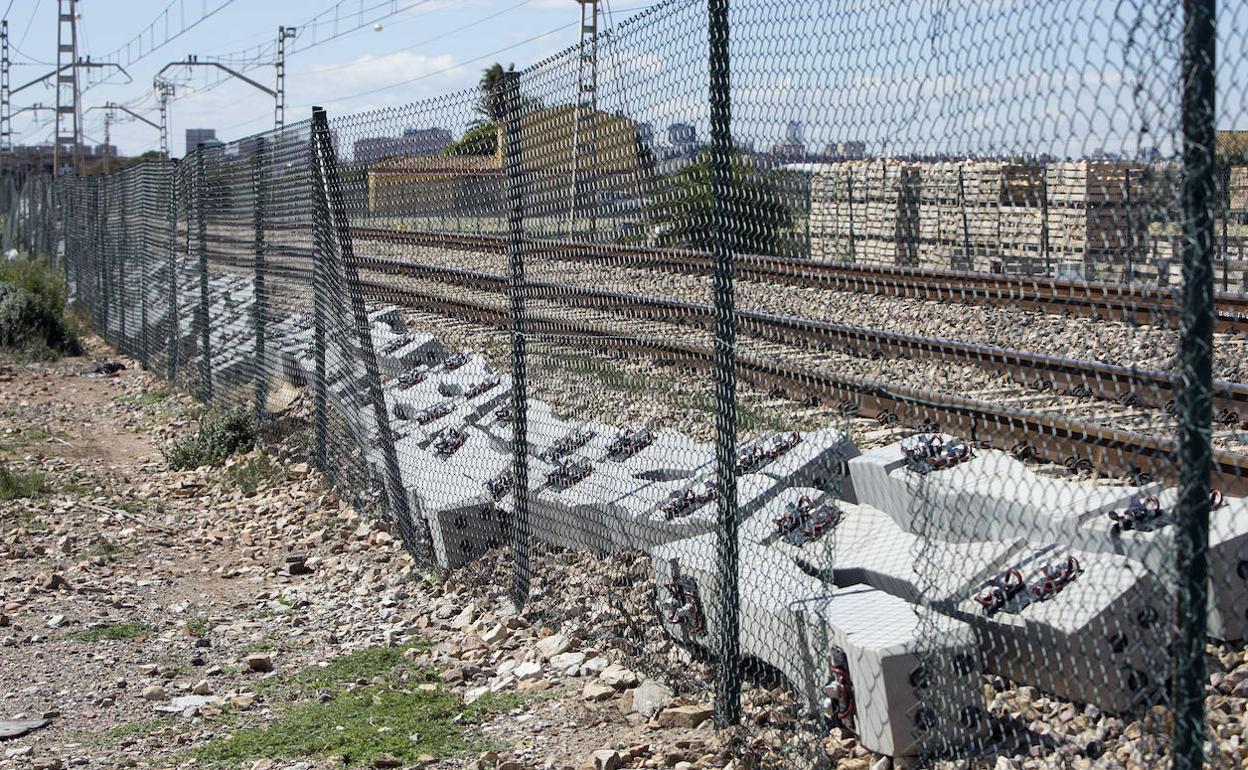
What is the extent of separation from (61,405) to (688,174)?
11402mm

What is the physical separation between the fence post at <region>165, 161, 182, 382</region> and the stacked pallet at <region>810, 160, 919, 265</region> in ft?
33.9

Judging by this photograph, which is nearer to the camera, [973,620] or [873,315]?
[973,620]

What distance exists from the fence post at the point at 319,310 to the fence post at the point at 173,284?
14.5ft

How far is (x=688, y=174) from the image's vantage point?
4.99m

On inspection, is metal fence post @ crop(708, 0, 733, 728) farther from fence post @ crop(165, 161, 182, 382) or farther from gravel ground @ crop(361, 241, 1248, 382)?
fence post @ crop(165, 161, 182, 382)

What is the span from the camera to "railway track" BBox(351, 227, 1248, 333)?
11.1 ft

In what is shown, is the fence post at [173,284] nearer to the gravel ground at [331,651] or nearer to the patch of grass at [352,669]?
the gravel ground at [331,651]

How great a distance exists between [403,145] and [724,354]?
364cm

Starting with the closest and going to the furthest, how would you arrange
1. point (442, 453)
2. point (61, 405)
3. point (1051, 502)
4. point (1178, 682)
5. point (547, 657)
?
1. point (1178, 682)
2. point (1051, 502)
3. point (547, 657)
4. point (442, 453)
5. point (61, 405)

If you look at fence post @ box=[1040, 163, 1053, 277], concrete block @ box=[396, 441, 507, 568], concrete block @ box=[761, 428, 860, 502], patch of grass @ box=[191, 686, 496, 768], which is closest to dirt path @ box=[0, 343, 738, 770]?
patch of grass @ box=[191, 686, 496, 768]

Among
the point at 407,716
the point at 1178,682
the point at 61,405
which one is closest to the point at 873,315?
the point at 407,716

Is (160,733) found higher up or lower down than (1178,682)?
lower down

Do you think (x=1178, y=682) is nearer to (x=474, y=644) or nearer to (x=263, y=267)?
(x=474, y=644)

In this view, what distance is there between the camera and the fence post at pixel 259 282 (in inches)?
408
